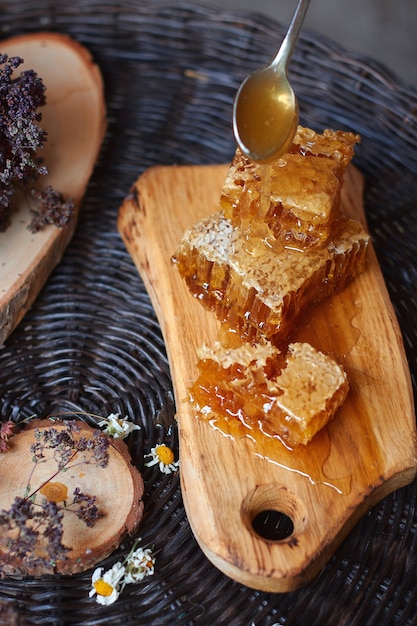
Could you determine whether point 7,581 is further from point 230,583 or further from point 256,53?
point 256,53

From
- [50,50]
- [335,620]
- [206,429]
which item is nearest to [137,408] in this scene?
[206,429]

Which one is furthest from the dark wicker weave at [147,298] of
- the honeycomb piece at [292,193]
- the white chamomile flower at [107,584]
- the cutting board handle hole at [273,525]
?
the honeycomb piece at [292,193]

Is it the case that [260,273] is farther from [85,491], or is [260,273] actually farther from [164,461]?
[85,491]

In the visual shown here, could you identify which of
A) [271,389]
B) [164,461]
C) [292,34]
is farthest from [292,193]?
[164,461]

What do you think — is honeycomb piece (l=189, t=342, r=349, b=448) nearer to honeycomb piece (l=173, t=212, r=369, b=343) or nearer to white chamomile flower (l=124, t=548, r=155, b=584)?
honeycomb piece (l=173, t=212, r=369, b=343)

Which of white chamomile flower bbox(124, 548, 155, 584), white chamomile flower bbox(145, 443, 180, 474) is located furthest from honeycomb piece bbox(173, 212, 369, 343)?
white chamomile flower bbox(124, 548, 155, 584)

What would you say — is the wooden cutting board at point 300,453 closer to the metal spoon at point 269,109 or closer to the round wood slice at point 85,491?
the round wood slice at point 85,491
